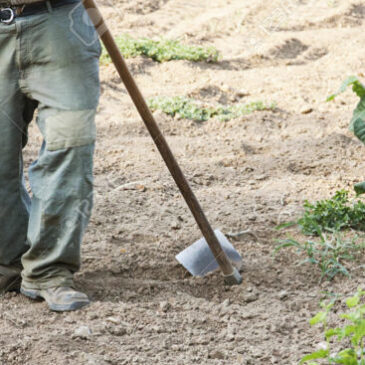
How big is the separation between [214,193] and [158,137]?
141 centimetres

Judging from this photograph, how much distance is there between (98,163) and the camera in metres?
5.22

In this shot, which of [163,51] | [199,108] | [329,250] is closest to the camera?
[329,250]

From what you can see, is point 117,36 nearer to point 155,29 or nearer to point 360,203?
point 155,29

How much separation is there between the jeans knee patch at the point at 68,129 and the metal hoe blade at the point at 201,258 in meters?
0.82

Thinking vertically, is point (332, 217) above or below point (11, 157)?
below

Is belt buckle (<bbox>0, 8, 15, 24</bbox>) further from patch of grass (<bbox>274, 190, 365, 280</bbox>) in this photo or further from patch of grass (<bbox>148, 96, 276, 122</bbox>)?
patch of grass (<bbox>148, 96, 276, 122</bbox>)

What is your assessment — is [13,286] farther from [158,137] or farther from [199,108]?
[199,108]

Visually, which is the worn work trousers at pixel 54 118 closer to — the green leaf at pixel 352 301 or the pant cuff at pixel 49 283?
the pant cuff at pixel 49 283

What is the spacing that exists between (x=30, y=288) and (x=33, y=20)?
3.79ft

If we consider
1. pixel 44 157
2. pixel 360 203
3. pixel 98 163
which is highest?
pixel 44 157

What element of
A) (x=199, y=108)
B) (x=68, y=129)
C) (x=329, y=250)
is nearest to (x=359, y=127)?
(x=329, y=250)

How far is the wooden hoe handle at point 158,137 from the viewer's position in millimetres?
3117

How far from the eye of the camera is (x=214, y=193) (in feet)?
15.3

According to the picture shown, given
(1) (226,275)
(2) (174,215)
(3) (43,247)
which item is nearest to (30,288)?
(3) (43,247)
